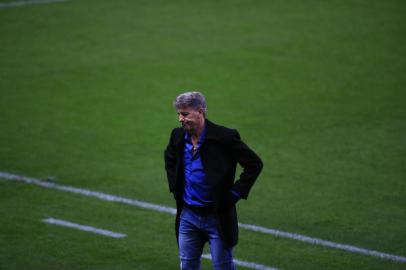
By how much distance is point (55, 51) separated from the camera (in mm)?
19484

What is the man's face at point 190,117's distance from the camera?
6.89 meters

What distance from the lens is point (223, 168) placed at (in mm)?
7035

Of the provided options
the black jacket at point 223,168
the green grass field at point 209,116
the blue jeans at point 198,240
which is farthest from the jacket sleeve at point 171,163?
the green grass field at point 209,116

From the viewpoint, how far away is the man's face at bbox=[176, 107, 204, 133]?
6.89 m

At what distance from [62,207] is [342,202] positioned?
3.74 metres

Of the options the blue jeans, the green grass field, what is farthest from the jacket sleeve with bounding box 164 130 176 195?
the green grass field

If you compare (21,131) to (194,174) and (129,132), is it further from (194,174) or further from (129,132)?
(194,174)

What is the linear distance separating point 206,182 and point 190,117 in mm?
559

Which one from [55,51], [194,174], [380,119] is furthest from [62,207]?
[55,51]

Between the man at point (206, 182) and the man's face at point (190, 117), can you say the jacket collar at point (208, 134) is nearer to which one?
the man at point (206, 182)

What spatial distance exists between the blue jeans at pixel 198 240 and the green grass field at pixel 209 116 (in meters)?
2.02

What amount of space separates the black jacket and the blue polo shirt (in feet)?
0.12

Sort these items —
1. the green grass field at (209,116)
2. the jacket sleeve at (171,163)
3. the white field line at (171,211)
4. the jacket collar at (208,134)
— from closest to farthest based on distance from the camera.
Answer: the jacket collar at (208,134), the jacket sleeve at (171,163), the white field line at (171,211), the green grass field at (209,116)

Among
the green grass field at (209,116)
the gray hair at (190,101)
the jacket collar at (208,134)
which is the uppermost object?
the gray hair at (190,101)
